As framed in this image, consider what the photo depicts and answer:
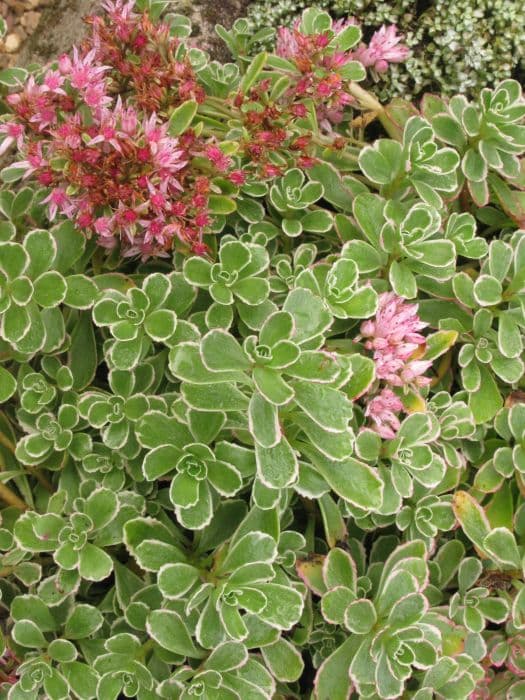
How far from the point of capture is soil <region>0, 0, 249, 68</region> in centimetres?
190

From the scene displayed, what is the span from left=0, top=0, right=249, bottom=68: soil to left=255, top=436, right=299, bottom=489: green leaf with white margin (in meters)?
1.30

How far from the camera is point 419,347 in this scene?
4.22 feet

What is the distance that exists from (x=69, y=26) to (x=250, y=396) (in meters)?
1.36

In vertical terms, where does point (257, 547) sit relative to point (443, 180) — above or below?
below

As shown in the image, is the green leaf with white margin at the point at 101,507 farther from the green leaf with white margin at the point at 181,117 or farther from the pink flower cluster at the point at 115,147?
the green leaf with white margin at the point at 181,117

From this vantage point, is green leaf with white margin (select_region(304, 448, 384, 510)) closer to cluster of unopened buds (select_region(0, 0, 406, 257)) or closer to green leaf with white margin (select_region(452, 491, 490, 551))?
green leaf with white margin (select_region(452, 491, 490, 551))

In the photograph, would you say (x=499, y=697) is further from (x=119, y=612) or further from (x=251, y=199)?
(x=251, y=199)

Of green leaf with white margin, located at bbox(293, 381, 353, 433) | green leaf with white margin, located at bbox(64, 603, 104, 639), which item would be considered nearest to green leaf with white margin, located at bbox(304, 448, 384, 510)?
green leaf with white margin, located at bbox(293, 381, 353, 433)

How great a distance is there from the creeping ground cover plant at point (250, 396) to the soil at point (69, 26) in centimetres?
43

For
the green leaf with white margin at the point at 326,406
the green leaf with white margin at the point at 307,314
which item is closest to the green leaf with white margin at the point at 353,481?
the green leaf with white margin at the point at 326,406

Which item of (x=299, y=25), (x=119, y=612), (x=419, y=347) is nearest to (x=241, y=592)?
(x=119, y=612)

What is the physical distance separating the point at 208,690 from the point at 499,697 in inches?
22.8

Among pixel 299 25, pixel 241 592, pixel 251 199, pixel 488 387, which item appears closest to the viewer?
pixel 241 592

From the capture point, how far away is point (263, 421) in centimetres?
101
